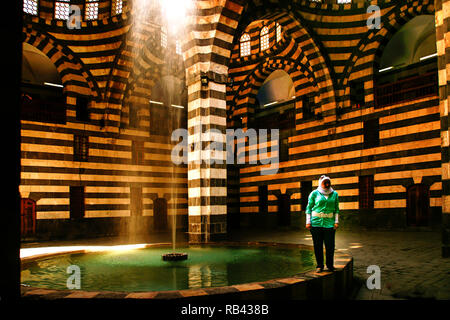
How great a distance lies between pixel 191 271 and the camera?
19.4 feet

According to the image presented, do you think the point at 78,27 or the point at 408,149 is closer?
the point at 408,149

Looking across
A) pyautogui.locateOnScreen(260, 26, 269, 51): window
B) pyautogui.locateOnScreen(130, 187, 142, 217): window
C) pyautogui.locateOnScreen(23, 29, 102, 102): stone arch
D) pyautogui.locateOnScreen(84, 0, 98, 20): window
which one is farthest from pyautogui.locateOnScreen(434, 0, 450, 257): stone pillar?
pyautogui.locateOnScreen(84, 0, 98, 20): window

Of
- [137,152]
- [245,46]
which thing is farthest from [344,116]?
[137,152]

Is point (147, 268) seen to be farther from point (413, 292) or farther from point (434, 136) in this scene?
point (434, 136)

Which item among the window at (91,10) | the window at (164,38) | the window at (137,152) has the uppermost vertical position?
the window at (91,10)

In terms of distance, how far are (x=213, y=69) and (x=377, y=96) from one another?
742cm

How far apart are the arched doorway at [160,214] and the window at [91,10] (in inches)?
349

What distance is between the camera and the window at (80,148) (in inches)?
643

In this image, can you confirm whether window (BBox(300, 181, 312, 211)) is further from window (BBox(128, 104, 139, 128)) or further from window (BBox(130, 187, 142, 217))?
window (BBox(128, 104, 139, 128))

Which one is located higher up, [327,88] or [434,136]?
[327,88]

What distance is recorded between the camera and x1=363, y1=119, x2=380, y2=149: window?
15148 mm

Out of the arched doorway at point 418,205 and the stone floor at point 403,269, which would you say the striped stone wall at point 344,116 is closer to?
the arched doorway at point 418,205

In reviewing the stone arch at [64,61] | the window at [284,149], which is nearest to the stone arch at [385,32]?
the window at [284,149]
